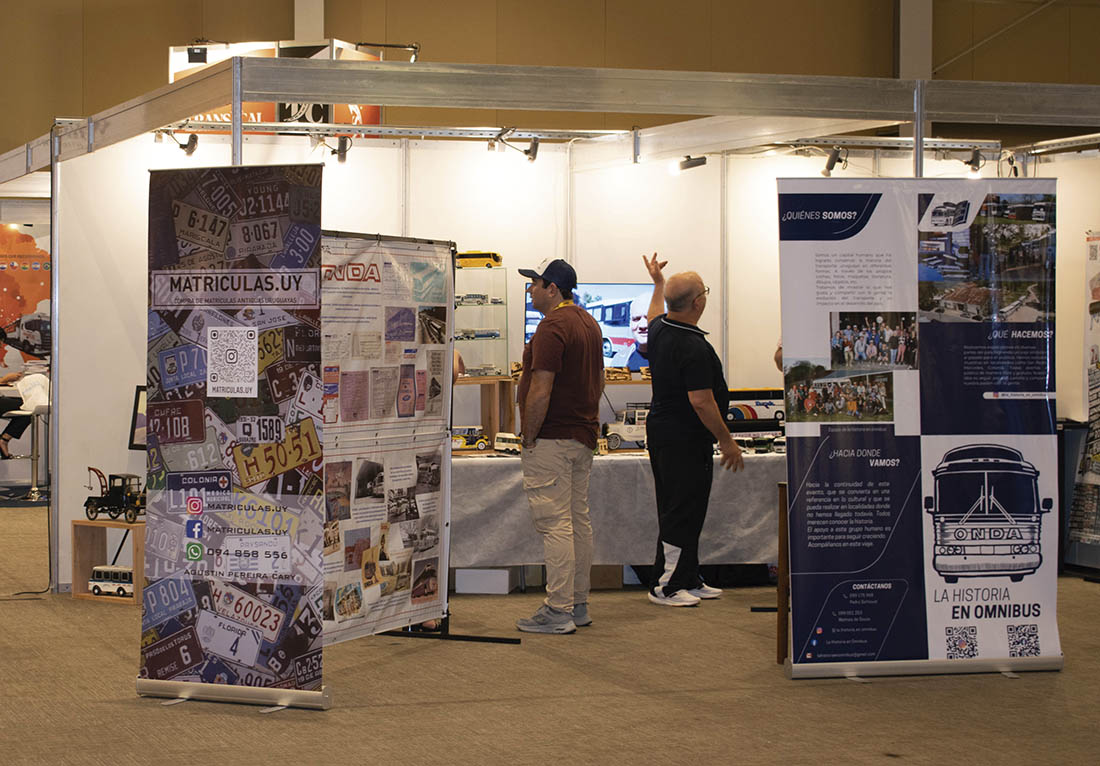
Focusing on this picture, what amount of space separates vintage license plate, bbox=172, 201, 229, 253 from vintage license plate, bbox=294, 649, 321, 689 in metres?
1.49

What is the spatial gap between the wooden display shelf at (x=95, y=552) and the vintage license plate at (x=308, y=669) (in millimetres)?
2116

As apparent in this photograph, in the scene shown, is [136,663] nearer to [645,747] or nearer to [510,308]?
[645,747]

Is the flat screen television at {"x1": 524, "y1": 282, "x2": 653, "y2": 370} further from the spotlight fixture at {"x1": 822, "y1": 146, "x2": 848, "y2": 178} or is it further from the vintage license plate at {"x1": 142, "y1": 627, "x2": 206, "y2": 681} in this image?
the vintage license plate at {"x1": 142, "y1": 627, "x2": 206, "y2": 681}

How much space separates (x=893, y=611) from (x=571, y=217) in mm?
3864

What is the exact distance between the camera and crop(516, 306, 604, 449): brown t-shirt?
17.2ft

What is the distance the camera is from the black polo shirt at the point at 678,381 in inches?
227

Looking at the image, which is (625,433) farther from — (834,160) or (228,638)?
(228,638)

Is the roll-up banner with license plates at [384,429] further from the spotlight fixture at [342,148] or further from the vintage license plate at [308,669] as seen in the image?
the spotlight fixture at [342,148]

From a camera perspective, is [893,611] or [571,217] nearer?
[893,611]

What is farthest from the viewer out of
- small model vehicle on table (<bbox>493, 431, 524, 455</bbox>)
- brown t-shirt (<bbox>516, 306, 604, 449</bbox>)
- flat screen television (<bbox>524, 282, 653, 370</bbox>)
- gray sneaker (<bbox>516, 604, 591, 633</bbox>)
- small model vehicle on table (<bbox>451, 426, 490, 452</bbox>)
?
flat screen television (<bbox>524, 282, 653, 370</bbox>)

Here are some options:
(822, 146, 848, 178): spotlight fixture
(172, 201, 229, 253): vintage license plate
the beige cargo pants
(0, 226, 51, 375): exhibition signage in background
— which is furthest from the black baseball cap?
(0, 226, 51, 375): exhibition signage in background

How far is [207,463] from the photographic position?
4.30 meters

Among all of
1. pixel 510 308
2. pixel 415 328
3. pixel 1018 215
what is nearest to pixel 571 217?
pixel 510 308

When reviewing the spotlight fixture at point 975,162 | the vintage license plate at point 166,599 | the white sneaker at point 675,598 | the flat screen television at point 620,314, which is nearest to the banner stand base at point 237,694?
the vintage license plate at point 166,599
